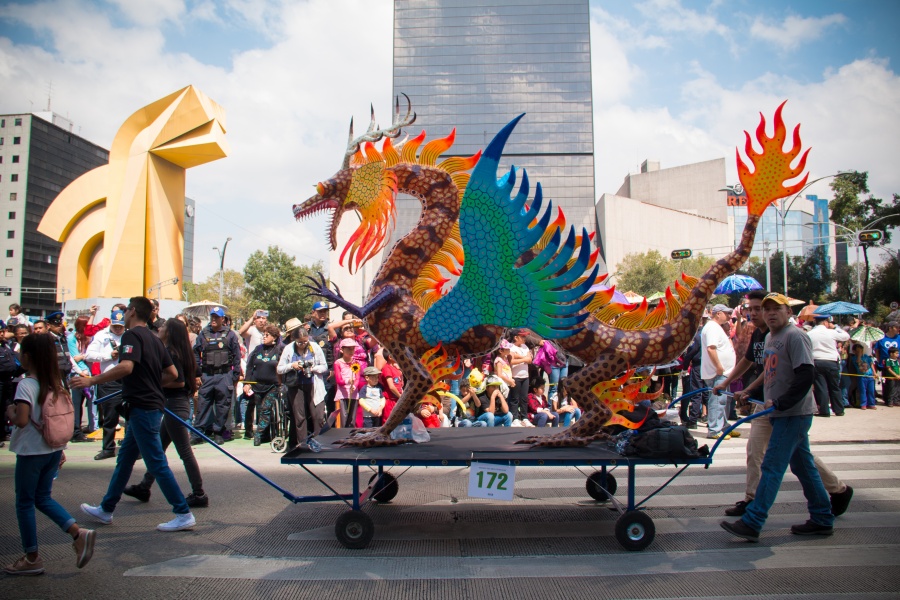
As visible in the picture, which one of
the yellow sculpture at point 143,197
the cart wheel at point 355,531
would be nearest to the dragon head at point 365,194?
the cart wheel at point 355,531

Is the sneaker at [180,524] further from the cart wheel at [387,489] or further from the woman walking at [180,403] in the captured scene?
the cart wheel at [387,489]

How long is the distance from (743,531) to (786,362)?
137 cm

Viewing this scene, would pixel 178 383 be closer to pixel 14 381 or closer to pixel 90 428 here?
pixel 14 381

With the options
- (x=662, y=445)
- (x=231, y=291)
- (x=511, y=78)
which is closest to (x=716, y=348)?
(x=662, y=445)

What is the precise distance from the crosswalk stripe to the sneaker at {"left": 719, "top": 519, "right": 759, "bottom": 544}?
10 cm

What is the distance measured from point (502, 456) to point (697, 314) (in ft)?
7.25

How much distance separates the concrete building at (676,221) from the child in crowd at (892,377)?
44.3 meters

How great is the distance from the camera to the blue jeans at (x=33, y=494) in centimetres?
415

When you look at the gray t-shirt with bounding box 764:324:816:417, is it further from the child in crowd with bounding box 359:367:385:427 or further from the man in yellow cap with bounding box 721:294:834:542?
the child in crowd with bounding box 359:367:385:427

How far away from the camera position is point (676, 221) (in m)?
64.2

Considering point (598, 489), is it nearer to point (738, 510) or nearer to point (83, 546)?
point (738, 510)

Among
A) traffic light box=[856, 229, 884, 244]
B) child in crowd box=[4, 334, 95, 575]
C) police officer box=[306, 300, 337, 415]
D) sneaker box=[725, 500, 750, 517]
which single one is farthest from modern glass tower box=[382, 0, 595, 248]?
child in crowd box=[4, 334, 95, 575]

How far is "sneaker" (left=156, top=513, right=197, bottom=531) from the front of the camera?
17.0 feet

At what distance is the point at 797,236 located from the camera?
8775cm
